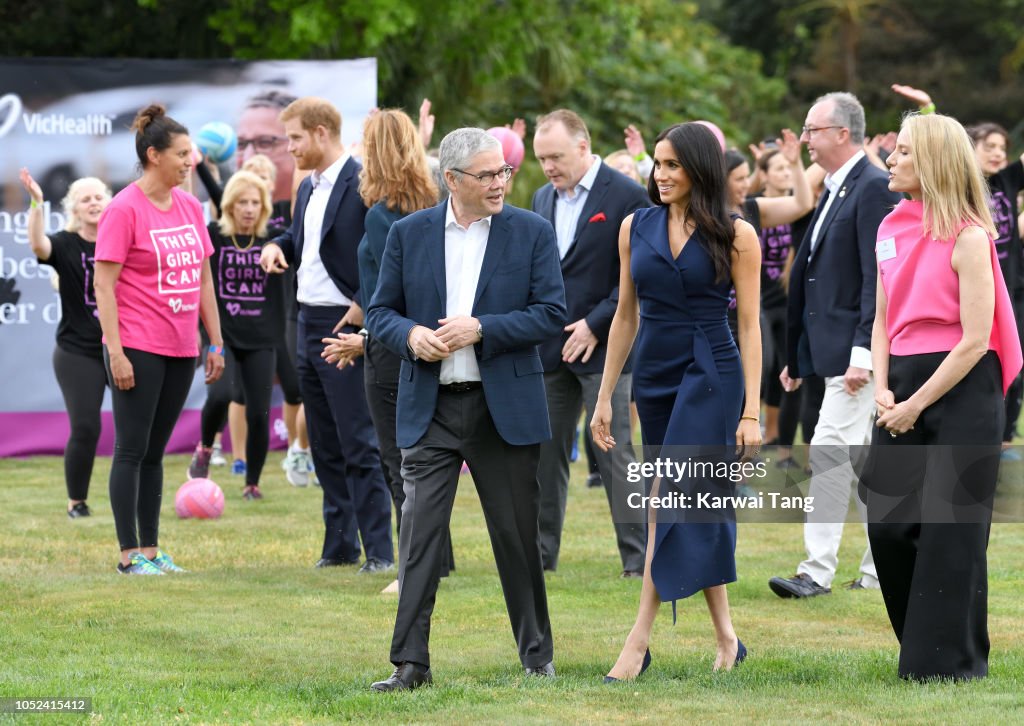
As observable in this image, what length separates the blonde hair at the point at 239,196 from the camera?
11.1 meters

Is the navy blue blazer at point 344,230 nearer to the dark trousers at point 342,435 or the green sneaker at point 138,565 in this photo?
the dark trousers at point 342,435

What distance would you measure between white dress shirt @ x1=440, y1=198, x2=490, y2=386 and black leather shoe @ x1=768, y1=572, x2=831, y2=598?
8.48ft

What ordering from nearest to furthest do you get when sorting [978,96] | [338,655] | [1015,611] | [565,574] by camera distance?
[338,655], [1015,611], [565,574], [978,96]

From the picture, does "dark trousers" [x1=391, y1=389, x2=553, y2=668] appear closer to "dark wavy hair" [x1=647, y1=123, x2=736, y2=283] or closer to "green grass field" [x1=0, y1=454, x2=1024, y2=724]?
"green grass field" [x1=0, y1=454, x2=1024, y2=724]

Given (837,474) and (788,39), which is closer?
(837,474)

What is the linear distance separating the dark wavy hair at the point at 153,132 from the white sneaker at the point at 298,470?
435 cm

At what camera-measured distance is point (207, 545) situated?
30.4ft


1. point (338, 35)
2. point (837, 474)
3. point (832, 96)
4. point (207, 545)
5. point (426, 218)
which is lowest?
point (207, 545)

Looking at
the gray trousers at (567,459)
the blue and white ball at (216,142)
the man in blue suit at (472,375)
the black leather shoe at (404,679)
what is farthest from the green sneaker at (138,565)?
the blue and white ball at (216,142)

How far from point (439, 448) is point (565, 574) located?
2.70 m

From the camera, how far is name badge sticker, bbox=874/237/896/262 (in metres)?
5.72

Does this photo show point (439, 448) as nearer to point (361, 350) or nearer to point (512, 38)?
point (361, 350)

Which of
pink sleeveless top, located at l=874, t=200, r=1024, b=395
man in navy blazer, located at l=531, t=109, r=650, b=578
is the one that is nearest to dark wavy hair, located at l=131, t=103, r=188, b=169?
man in navy blazer, located at l=531, t=109, r=650, b=578

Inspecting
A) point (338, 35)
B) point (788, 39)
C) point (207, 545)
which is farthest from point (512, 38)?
point (788, 39)
